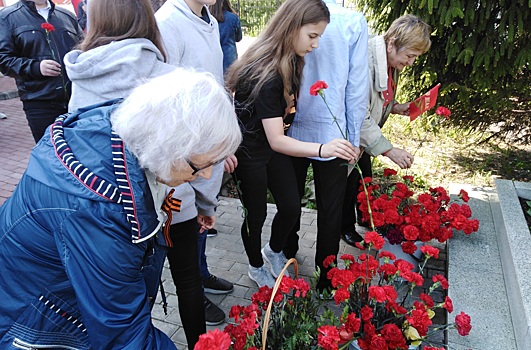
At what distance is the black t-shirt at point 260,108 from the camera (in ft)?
6.82

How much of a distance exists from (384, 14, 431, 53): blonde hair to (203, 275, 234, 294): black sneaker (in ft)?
5.74

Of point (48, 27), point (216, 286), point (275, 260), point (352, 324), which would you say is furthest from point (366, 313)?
point (48, 27)

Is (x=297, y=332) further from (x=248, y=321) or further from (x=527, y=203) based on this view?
(x=527, y=203)

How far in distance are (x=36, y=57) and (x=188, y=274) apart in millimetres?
2098

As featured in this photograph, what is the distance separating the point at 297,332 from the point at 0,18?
276 centimetres

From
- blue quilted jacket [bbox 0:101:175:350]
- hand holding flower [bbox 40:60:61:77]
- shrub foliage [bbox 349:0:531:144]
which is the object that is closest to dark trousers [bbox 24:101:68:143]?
hand holding flower [bbox 40:60:61:77]

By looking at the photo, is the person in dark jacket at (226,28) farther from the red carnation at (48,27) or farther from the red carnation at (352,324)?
the red carnation at (352,324)

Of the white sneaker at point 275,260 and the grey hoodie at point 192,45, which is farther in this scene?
the white sneaker at point 275,260

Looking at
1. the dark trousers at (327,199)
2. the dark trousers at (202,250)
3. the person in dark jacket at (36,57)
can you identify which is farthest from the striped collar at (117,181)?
the person in dark jacket at (36,57)

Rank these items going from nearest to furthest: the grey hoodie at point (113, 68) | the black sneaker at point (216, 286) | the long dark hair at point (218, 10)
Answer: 1. the grey hoodie at point (113, 68)
2. the black sneaker at point (216, 286)
3. the long dark hair at point (218, 10)

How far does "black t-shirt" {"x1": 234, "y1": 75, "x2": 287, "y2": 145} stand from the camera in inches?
81.8

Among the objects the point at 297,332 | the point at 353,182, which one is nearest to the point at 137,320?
the point at 297,332

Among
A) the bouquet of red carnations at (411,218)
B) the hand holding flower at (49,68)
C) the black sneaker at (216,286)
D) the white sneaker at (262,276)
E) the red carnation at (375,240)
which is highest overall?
the hand holding flower at (49,68)

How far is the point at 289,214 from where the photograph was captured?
8.16 feet
